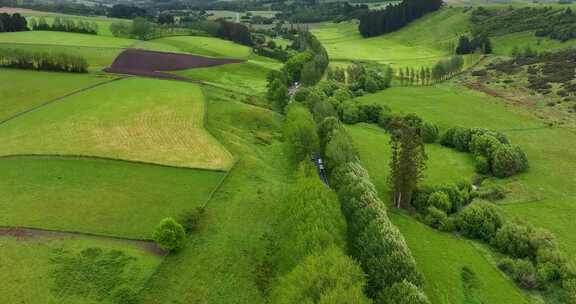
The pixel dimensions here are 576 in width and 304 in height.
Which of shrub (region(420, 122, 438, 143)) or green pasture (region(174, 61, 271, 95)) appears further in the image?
green pasture (region(174, 61, 271, 95))

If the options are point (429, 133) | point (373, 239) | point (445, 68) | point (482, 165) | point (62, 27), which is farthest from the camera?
point (62, 27)

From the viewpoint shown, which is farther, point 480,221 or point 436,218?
point 436,218

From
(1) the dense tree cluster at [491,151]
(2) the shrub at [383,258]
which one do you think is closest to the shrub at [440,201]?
(1) the dense tree cluster at [491,151]

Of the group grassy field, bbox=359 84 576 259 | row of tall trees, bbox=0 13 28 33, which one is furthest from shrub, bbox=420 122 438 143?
row of tall trees, bbox=0 13 28 33

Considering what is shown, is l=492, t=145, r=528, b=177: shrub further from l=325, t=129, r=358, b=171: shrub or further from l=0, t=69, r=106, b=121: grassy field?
l=0, t=69, r=106, b=121: grassy field

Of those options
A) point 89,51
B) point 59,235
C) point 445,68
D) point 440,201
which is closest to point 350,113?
point 440,201

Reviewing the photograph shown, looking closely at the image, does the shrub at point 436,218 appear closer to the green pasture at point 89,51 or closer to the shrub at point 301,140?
the shrub at point 301,140

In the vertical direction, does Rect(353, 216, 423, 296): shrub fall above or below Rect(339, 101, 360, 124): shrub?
below

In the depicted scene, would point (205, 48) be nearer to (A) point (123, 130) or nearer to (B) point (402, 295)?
(A) point (123, 130)
